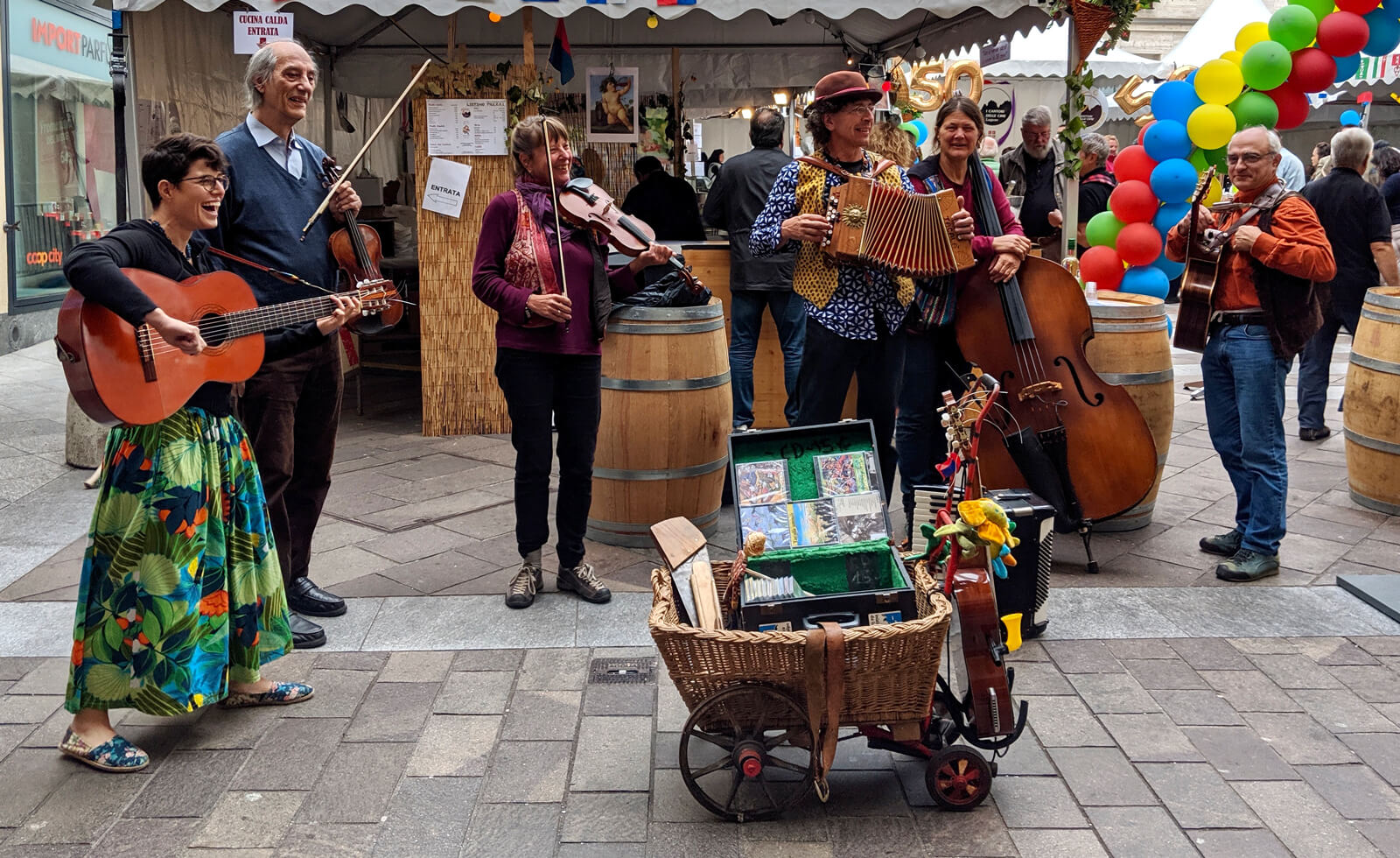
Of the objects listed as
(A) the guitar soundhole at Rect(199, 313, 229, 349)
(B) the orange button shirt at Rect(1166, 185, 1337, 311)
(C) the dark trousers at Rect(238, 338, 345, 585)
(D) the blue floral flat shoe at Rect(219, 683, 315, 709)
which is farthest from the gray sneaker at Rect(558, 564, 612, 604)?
(B) the orange button shirt at Rect(1166, 185, 1337, 311)

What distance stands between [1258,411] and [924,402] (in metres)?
1.34

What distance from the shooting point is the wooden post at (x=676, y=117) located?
1002 cm

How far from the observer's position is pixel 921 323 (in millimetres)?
4633

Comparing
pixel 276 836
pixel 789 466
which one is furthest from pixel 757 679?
pixel 276 836

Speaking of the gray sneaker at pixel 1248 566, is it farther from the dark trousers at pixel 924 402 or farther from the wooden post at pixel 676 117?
the wooden post at pixel 676 117

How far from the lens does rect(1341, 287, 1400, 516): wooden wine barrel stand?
216 inches

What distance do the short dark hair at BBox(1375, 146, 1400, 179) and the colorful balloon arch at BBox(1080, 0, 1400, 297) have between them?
234 centimetres

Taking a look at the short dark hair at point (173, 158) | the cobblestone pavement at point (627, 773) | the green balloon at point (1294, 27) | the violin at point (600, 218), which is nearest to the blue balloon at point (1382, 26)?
the green balloon at point (1294, 27)

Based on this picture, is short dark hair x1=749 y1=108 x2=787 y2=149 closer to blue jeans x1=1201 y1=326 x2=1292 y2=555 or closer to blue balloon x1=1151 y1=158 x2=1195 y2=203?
blue jeans x1=1201 y1=326 x2=1292 y2=555

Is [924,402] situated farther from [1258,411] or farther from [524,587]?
[524,587]

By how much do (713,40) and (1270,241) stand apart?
6.17 metres

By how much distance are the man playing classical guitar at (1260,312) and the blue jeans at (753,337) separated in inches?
80.9

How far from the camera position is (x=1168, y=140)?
7.73 meters

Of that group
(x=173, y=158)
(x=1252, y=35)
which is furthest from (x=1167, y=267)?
(x=173, y=158)
